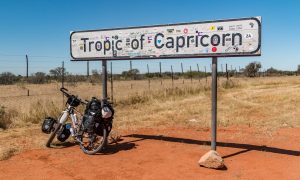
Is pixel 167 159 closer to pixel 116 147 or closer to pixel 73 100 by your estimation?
pixel 116 147

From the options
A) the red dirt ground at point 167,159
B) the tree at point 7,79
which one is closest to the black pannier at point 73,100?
the red dirt ground at point 167,159

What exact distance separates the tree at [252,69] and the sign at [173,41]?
70284mm

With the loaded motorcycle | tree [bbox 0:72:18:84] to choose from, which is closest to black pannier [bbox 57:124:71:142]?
the loaded motorcycle

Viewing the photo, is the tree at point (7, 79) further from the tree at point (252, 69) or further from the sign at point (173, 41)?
the tree at point (252, 69)

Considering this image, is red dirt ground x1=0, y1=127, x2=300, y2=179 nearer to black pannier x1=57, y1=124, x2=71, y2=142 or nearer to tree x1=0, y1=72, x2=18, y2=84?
black pannier x1=57, y1=124, x2=71, y2=142

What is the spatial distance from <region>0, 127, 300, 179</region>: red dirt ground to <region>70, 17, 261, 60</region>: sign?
1.87m

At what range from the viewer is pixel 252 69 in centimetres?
7838

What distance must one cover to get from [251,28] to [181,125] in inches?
193

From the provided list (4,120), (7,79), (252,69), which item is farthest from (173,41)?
(252,69)

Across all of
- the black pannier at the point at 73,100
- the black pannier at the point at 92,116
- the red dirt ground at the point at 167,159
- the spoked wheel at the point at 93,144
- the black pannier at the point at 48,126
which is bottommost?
the red dirt ground at the point at 167,159

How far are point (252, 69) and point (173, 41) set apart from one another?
2856 inches

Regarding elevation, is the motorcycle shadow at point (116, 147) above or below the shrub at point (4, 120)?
below

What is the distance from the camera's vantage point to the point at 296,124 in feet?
37.9

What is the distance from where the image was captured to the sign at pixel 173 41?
750 cm
